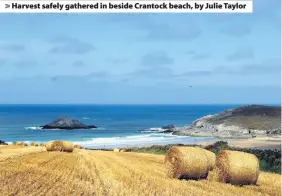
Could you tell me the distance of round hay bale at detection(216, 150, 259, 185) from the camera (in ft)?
67.1

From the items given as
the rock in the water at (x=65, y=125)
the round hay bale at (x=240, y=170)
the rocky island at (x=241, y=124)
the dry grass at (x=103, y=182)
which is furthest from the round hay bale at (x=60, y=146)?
the rock in the water at (x=65, y=125)

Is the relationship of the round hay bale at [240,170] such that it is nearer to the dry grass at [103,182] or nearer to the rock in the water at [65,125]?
the dry grass at [103,182]

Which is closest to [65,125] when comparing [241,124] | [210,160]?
[241,124]

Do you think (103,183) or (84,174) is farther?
(84,174)

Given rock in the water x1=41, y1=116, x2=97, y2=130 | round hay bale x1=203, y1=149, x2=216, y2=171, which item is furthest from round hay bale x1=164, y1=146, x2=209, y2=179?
rock in the water x1=41, y1=116, x2=97, y2=130

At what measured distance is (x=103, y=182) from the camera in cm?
1936

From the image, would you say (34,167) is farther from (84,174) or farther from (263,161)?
(263,161)

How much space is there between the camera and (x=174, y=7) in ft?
59.3

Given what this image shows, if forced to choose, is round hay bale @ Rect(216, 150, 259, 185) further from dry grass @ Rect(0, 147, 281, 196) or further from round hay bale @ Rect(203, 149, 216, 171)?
round hay bale @ Rect(203, 149, 216, 171)

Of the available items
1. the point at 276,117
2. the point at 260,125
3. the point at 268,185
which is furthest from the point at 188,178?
the point at 276,117

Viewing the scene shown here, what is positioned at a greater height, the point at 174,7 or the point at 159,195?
the point at 174,7

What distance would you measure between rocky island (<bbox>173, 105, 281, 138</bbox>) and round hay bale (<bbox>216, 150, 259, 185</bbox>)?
76.5m

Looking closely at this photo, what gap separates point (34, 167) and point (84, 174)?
10.8 feet

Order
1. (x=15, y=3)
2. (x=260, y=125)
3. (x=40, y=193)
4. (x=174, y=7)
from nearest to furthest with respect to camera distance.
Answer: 1. (x=40, y=193)
2. (x=174, y=7)
3. (x=15, y=3)
4. (x=260, y=125)
